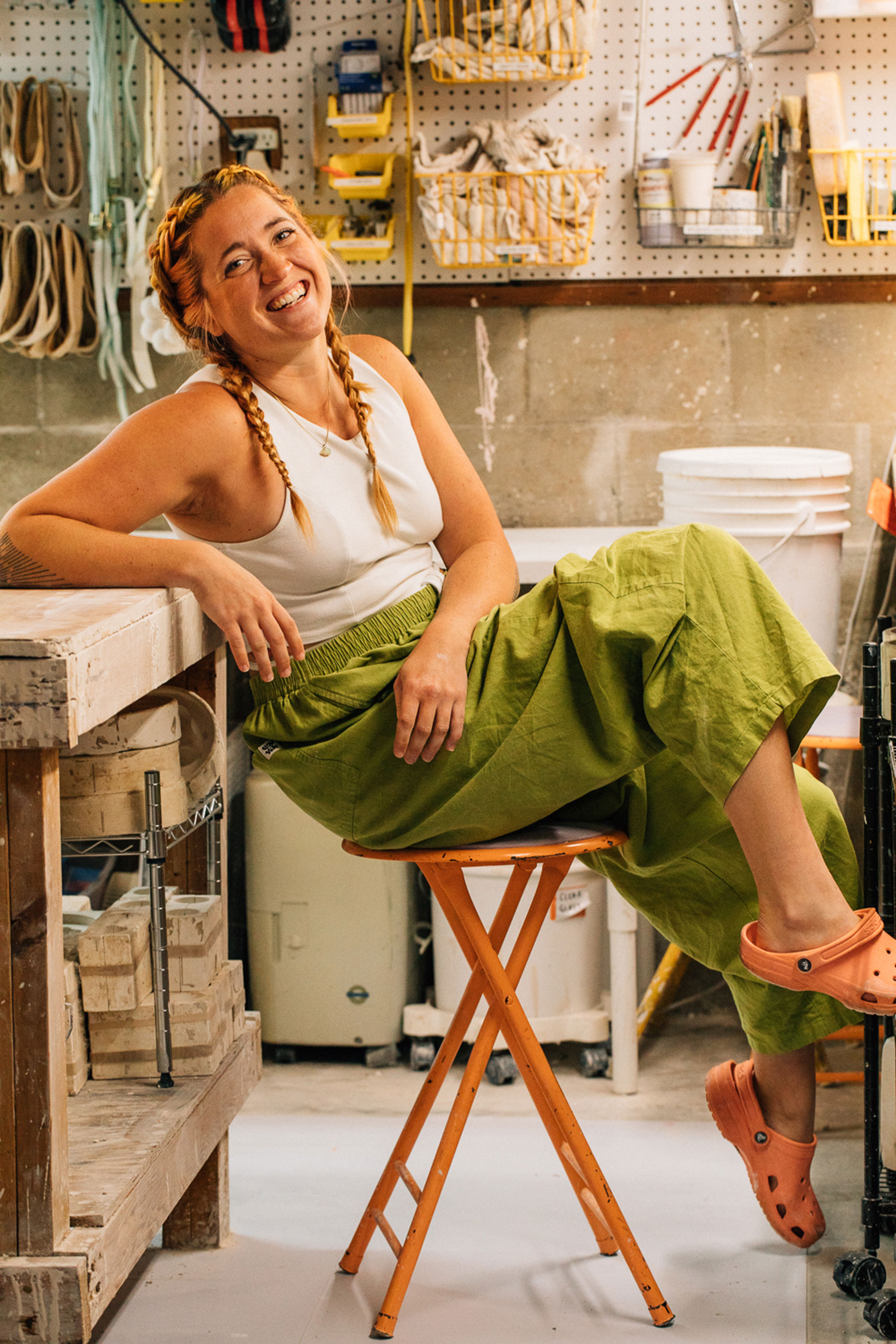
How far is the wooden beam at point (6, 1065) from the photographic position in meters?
1.32

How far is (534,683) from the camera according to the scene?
1690 mm

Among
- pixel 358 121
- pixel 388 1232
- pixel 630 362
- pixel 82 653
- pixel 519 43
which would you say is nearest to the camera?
pixel 82 653

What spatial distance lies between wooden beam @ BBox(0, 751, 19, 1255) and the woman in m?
0.38

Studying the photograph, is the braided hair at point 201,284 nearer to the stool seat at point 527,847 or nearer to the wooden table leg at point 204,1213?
the stool seat at point 527,847

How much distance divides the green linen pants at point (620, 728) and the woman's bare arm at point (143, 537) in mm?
194

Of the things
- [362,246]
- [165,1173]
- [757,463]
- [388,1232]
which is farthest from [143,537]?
[362,246]

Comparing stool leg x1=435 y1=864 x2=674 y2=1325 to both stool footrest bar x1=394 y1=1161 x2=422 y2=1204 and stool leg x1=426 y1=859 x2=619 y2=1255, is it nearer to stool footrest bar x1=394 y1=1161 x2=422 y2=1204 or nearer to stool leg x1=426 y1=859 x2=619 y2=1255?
stool leg x1=426 y1=859 x2=619 y2=1255

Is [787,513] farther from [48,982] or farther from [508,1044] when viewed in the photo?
[48,982]

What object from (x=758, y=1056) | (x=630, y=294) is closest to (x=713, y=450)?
(x=630, y=294)

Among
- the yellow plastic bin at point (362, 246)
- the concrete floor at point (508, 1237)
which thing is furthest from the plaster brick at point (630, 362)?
the concrete floor at point (508, 1237)

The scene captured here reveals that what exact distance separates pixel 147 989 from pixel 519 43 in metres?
1.94

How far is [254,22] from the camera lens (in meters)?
2.83

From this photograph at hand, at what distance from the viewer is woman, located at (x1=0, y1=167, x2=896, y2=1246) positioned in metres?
1.56

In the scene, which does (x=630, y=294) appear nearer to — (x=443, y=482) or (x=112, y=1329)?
(x=443, y=482)
